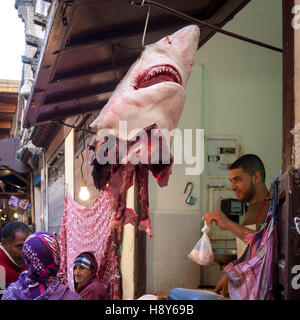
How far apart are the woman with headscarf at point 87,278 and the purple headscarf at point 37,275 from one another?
154cm

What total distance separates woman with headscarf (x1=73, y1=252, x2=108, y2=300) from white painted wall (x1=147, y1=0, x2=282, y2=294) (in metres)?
0.96

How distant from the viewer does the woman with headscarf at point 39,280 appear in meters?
2.94

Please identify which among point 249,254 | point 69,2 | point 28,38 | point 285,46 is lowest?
point 249,254

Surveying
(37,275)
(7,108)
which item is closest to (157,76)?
(37,275)

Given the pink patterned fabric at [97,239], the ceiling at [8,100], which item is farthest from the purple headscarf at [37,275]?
the ceiling at [8,100]

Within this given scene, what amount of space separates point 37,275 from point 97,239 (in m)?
2.61

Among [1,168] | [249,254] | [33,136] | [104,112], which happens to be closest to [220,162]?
[249,254]

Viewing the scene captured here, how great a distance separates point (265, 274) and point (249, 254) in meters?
0.19

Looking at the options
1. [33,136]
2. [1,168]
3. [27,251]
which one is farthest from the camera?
[1,168]

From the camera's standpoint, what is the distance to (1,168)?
59.4 ft

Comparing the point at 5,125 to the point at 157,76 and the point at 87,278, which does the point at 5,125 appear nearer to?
the point at 87,278

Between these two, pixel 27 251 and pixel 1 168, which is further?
pixel 1 168

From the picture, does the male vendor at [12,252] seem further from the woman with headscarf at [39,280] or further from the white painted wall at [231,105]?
the white painted wall at [231,105]

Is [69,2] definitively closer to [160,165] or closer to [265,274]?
[160,165]
